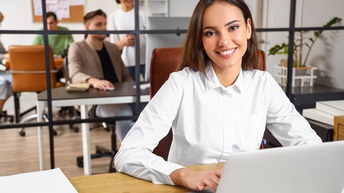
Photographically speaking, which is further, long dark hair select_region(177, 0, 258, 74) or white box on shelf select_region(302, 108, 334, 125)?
white box on shelf select_region(302, 108, 334, 125)

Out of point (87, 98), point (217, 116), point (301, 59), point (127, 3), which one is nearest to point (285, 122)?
point (217, 116)

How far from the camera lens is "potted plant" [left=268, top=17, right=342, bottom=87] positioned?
2.51 m

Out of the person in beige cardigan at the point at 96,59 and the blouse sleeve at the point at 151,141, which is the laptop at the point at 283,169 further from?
the person in beige cardigan at the point at 96,59

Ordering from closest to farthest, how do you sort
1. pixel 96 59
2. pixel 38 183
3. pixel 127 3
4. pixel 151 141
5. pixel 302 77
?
pixel 38 183 → pixel 151 141 → pixel 302 77 → pixel 96 59 → pixel 127 3

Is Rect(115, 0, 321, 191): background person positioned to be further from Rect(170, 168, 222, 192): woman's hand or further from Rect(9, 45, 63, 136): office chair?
Rect(9, 45, 63, 136): office chair

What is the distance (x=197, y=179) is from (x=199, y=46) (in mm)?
478

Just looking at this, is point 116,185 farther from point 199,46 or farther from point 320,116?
point 320,116

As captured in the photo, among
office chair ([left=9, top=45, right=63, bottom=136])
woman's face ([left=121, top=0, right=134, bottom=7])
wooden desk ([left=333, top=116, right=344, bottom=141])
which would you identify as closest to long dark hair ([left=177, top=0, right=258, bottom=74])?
wooden desk ([left=333, top=116, right=344, bottom=141])

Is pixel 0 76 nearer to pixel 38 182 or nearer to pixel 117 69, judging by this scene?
pixel 117 69

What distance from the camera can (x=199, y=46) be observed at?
4.05ft

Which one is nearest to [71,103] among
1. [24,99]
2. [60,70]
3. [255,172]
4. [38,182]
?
[38,182]

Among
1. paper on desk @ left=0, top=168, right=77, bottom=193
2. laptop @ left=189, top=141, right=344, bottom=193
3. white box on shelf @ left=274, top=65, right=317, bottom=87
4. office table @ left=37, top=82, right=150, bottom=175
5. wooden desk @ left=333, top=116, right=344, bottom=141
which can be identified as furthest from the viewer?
white box on shelf @ left=274, top=65, right=317, bottom=87

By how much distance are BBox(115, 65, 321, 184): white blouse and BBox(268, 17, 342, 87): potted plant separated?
1.02 m

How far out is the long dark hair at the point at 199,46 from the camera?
46.9 inches
